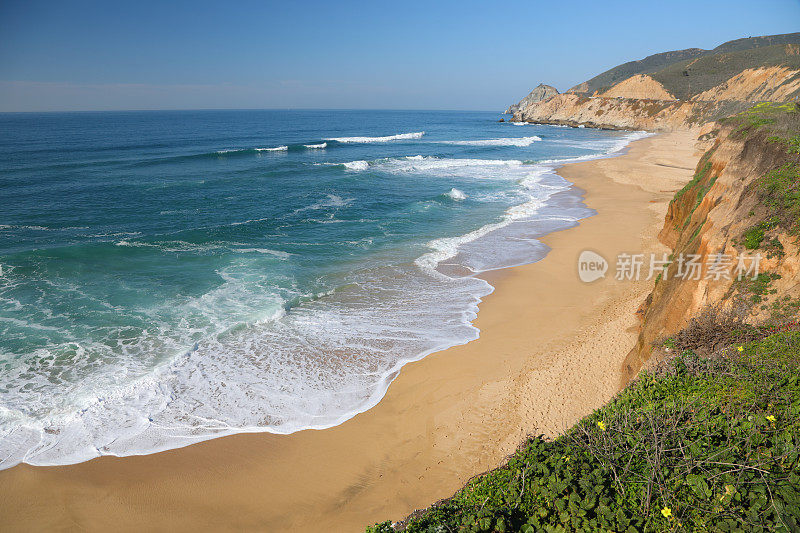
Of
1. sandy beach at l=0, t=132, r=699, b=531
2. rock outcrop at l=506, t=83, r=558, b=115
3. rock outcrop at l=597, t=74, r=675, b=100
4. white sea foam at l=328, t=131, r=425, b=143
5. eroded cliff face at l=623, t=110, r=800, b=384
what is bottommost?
sandy beach at l=0, t=132, r=699, b=531

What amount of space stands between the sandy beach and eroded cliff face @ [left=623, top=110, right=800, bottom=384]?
1690 mm

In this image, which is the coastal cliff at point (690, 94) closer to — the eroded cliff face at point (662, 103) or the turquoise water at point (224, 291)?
the eroded cliff face at point (662, 103)

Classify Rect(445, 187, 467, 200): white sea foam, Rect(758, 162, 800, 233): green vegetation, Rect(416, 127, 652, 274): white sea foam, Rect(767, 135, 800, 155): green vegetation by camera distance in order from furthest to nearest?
1. Rect(445, 187, 467, 200): white sea foam
2. Rect(416, 127, 652, 274): white sea foam
3. Rect(767, 135, 800, 155): green vegetation
4. Rect(758, 162, 800, 233): green vegetation

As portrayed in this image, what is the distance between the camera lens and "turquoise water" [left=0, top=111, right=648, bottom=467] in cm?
955

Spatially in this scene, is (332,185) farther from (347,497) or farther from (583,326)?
(347,497)

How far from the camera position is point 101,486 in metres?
7.73

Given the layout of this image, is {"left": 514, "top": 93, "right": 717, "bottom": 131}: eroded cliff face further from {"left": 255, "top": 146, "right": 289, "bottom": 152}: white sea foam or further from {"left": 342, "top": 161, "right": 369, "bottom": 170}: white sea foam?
{"left": 255, "top": 146, "right": 289, "bottom": 152}: white sea foam

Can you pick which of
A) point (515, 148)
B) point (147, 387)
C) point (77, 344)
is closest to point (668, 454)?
point (147, 387)

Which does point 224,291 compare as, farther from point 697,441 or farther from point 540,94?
point 540,94

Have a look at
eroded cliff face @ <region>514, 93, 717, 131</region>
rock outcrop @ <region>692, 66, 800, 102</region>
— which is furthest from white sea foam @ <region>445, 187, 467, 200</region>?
eroded cliff face @ <region>514, 93, 717, 131</region>

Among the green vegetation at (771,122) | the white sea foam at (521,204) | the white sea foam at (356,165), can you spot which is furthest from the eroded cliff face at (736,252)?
the white sea foam at (356,165)

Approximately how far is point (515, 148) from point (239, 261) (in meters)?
48.8

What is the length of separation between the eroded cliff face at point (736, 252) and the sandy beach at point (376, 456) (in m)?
1.69

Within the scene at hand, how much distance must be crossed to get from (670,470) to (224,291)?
1469 centimetres
